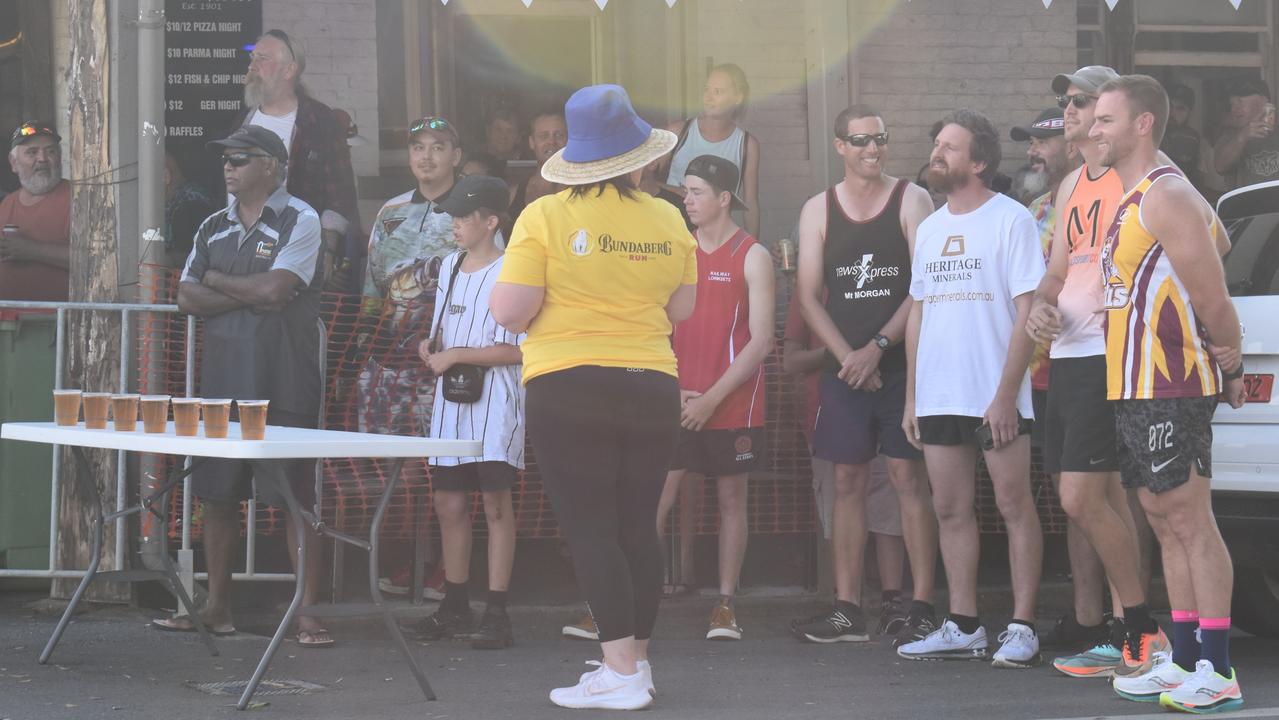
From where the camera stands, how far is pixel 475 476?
6848mm

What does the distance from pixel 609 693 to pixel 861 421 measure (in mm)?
2017

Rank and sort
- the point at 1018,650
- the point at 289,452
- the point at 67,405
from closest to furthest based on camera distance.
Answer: the point at 289,452, the point at 67,405, the point at 1018,650

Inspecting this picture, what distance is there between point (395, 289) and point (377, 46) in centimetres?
293

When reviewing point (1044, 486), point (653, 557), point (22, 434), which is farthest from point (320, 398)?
point (1044, 486)

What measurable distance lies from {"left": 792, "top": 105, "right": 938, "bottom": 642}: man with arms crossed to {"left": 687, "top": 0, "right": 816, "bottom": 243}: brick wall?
128 inches

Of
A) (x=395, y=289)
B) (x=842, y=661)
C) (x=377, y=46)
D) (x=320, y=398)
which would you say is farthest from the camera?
(x=377, y=46)

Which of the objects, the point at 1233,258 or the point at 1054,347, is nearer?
the point at 1054,347

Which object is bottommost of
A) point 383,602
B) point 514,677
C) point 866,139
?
point 514,677

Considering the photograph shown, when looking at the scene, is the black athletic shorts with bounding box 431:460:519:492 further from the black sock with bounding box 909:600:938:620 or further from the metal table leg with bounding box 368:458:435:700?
the black sock with bounding box 909:600:938:620

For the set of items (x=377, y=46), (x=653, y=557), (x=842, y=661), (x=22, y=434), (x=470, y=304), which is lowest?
(x=842, y=661)

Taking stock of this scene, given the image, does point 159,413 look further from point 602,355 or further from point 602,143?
point 602,143

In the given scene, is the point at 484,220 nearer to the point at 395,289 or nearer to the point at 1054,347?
the point at 395,289

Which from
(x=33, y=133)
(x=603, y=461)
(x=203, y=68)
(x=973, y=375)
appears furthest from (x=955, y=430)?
(x=33, y=133)

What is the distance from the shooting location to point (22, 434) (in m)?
5.89
